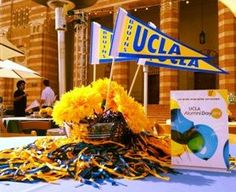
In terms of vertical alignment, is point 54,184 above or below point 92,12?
below

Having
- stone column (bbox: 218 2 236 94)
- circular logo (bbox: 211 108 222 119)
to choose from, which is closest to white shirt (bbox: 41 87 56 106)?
stone column (bbox: 218 2 236 94)

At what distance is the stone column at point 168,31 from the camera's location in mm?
10352

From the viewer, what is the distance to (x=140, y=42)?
1176 mm

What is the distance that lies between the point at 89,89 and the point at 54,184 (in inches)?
15.6

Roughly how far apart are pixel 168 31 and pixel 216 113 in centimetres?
977

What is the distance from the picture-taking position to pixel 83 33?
1109cm

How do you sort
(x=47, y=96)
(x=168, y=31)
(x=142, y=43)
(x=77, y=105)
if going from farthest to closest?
(x=168, y=31) < (x=47, y=96) < (x=142, y=43) < (x=77, y=105)

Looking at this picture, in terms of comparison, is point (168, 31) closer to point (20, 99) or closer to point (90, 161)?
point (20, 99)

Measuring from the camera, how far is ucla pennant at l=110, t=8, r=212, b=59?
1.13m

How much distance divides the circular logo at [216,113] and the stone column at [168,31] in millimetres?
9386

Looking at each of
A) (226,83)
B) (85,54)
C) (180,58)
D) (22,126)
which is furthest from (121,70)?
(180,58)

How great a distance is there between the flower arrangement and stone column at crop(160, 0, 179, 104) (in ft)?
30.3

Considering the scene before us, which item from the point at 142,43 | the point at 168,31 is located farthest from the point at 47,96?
the point at 142,43

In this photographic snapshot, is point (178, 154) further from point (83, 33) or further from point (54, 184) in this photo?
point (83, 33)
